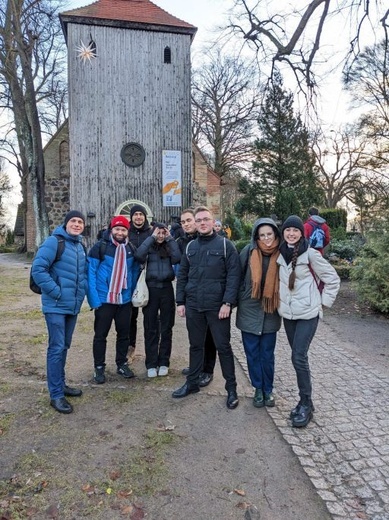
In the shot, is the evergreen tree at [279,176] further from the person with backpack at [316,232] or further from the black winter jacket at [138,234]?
the black winter jacket at [138,234]

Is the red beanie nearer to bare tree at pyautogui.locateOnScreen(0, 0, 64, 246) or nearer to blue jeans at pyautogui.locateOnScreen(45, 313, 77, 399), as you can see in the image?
blue jeans at pyautogui.locateOnScreen(45, 313, 77, 399)

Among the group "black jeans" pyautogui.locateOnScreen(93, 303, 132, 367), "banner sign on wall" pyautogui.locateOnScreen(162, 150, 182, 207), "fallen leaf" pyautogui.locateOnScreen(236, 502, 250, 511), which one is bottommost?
"fallen leaf" pyautogui.locateOnScreen(236, 502, 250, 511)

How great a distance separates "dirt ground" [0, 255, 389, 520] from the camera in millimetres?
2654

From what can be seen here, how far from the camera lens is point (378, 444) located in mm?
3379

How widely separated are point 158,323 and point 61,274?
1.36 metres

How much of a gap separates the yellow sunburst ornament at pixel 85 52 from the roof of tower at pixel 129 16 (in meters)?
1.09

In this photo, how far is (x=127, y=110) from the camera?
1872 cm

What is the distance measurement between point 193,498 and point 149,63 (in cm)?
1946

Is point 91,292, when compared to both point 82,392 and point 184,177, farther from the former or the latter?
point 184,177

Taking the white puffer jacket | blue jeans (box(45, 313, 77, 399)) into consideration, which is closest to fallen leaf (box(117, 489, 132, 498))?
blue jeans (box(45, 313, 77, 399))

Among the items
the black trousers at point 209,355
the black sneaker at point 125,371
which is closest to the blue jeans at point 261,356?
the black trousers at point 209,355

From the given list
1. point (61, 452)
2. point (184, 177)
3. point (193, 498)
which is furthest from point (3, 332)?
point (184, 177)

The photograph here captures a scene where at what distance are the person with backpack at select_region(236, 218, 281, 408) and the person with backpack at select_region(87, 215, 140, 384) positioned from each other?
136 centimetres

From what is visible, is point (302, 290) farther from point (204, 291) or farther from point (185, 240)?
point (185, 240)
